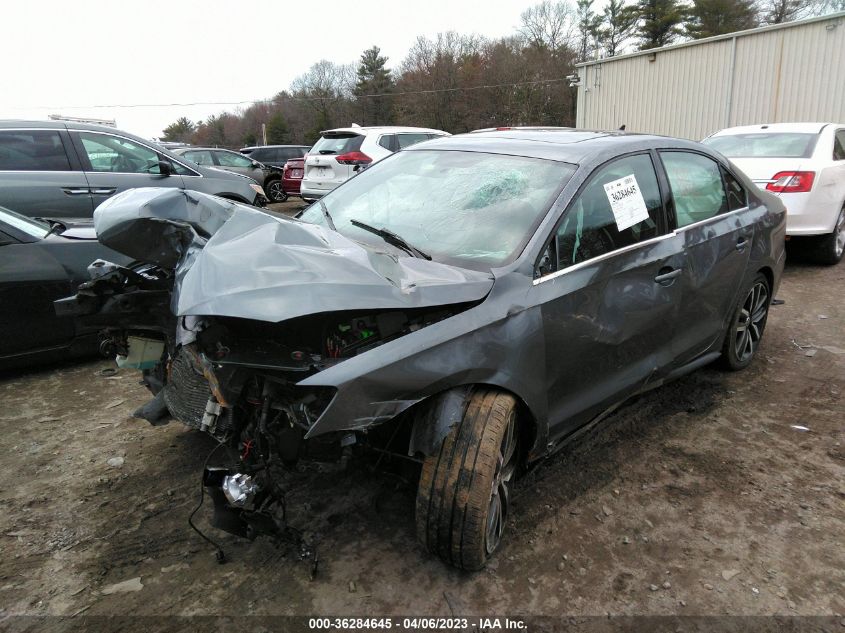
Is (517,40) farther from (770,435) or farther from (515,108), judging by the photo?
(770,435)

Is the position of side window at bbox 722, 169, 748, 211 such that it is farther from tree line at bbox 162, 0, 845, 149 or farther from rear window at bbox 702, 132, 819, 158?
tree line at bbox 162, 0, 845, 149

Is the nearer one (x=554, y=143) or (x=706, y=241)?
(x=554, y=143)

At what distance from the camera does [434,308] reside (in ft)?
7.10

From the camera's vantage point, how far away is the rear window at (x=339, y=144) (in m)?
11.4

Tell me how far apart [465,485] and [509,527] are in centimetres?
61

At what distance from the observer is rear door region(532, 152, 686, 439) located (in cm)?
255

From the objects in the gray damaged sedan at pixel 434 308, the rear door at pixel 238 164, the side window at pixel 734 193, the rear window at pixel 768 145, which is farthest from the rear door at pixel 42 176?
the rear door at pixel 238 164

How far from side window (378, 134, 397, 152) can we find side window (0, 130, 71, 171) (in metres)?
6.06

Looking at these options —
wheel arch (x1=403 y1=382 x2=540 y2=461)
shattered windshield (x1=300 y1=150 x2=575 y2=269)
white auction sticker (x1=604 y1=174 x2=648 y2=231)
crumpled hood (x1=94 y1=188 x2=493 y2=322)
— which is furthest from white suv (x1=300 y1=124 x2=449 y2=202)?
wheel arch (x1=403 y1=382 x2=540 y2=461)

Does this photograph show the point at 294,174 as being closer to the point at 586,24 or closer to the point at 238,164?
the point at 238,164

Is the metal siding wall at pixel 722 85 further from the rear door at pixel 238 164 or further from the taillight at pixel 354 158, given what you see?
the rear door at pixel 238 164

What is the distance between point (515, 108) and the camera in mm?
40219

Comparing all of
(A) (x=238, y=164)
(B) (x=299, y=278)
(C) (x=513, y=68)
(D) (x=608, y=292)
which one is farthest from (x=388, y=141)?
(C) (x=513, y=68)

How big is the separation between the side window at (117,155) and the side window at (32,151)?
0.88 ft
